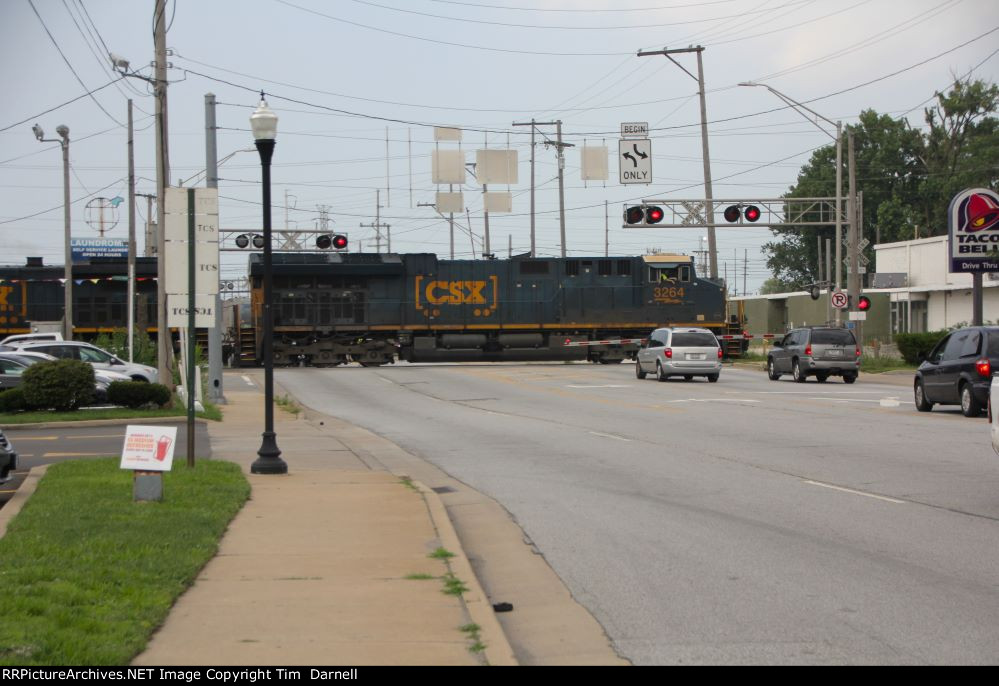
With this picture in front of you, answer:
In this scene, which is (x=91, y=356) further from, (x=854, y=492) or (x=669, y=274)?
(x=669, y=274)

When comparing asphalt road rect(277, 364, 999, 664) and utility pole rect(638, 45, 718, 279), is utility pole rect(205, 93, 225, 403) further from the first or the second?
utility pole rect(638, 45, 718, 279)

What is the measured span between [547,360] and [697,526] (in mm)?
44191

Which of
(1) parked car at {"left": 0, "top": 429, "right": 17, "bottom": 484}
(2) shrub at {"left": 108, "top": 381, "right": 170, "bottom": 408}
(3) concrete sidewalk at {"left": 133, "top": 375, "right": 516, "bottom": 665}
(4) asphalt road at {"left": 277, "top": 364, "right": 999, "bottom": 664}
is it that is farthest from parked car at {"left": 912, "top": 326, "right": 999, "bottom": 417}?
(1) parked car at {"left": 0, "top": 429, "right": 17, "bottom": 484}

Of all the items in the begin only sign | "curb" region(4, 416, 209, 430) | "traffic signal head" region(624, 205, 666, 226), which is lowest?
"curb" region(4, 416, 209, 430)

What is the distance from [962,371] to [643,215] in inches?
879

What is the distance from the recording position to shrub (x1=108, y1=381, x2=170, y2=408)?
25312 millimetres

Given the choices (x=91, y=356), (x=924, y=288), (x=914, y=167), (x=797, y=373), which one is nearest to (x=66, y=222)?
(x=91, y=356)

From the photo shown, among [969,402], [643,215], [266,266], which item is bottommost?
[969,402]

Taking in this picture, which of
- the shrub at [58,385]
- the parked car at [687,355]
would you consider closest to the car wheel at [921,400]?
the parked car at [687,355]

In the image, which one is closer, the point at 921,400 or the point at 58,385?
the point at 58,385

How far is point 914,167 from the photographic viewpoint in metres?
102

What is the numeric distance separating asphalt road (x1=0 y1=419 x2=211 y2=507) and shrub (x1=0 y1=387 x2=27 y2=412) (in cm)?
231
